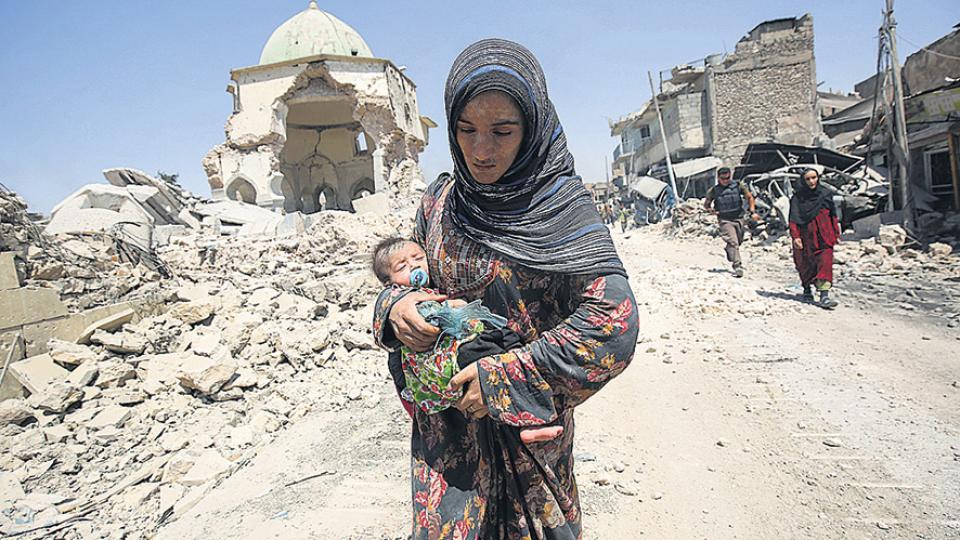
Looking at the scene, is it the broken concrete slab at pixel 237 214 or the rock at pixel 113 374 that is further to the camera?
the broken concrete slab at pixel 237 214

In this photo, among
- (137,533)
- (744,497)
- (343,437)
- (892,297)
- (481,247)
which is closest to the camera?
(481,247)

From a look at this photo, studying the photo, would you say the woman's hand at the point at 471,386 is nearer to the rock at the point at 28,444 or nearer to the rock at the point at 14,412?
the rock at the point at 28,444

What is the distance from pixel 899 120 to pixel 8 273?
12716 mm

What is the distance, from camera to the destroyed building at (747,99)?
2159 centimetres

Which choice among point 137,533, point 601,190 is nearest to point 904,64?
point 137,533

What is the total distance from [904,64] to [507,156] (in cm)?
1394

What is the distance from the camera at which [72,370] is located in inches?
174

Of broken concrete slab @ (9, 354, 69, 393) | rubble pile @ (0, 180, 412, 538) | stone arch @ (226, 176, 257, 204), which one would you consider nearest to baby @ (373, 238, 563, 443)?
rubble pile @ (0, 180, 412, 538)

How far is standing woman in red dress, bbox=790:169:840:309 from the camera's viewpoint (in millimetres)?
5602

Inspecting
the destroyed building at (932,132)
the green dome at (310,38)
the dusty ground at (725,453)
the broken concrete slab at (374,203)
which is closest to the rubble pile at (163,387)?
the dusty ground at (725,453)

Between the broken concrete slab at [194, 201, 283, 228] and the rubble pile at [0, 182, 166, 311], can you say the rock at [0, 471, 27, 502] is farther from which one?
the broken concrete slab at [194, 201, 283, 228]

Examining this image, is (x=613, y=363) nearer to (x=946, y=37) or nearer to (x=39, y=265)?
(x=39, y=265)

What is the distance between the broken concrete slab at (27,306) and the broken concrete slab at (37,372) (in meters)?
0.41

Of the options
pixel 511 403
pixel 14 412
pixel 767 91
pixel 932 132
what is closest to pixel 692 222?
pixel 932 132
